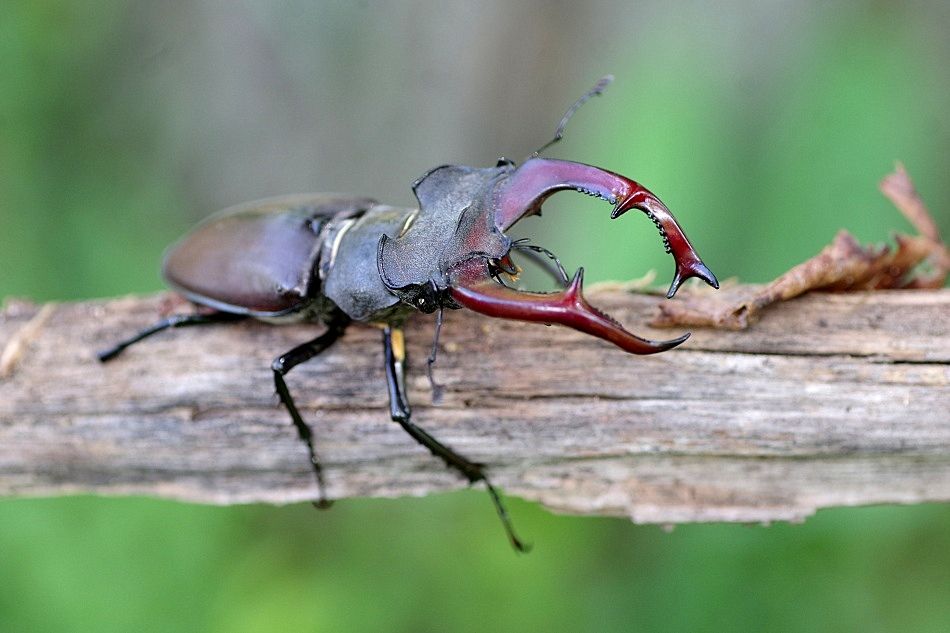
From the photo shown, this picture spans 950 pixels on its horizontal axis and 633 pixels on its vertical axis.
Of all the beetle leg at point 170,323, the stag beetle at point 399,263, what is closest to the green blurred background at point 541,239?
the stag beetle at point 399,263

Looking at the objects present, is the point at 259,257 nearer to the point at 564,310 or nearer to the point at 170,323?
the point at 170,323

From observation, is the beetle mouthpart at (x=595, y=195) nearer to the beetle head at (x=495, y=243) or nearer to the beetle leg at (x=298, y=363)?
the beetle head at (x=495, y=243)

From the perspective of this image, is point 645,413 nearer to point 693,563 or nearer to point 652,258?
point 693,563

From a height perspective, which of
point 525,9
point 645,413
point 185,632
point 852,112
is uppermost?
point 525,9

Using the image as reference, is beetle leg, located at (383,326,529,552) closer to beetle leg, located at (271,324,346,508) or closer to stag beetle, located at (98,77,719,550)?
stag beetle, located at (98,77,719,550)

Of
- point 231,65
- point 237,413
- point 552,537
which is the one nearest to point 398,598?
point 552,537

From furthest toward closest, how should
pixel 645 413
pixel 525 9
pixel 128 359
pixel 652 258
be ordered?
pixel 525 9
pixel 652 258
pixel 128 359
pixel 645 413

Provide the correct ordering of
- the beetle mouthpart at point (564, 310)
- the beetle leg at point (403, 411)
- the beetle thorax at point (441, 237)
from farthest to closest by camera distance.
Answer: the beetle leg at point (403, 411) → the beetle thorax at point (441, 237) → the beetle mouthpart at point (564, 310)

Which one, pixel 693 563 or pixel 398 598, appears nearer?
pixel 693 563

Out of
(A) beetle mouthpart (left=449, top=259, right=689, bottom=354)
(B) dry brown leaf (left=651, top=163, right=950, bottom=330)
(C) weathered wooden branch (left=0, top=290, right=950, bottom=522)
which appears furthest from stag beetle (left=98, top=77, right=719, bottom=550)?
(B) dry brown leaf (left=651, top=163, right=950, bottom=330)
